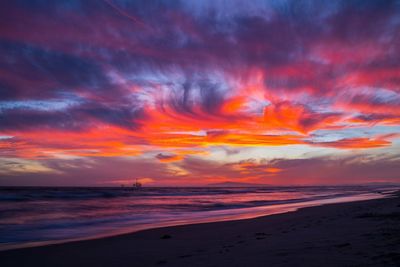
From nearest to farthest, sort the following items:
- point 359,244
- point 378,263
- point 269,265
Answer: point 378,263 < point 269,265 < point 359,244

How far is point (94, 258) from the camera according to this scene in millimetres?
9367

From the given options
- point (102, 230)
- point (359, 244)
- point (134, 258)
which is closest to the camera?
point (359, 244)

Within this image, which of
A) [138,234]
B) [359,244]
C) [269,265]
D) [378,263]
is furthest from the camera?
[138,234]

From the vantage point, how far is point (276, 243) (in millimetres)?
9516

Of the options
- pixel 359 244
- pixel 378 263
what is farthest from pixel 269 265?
pixel 359 244

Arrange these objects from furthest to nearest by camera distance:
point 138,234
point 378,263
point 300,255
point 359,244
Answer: point 138,234 < point 359,244 < point 300,255 < point 378,263

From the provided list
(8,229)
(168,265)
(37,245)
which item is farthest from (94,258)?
(8,229)

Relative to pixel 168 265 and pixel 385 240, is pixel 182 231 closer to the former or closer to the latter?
pixel 168 265

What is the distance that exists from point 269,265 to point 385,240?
3259mm

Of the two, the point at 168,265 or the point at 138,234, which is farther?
the point at 138,234

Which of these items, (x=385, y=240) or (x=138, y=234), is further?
(x=138, y=234)

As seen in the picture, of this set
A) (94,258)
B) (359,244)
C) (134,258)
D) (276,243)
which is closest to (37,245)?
(94,258)

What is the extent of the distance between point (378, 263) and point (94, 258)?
6.97m

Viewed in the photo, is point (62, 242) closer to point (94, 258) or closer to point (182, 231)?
point (94, 258)
